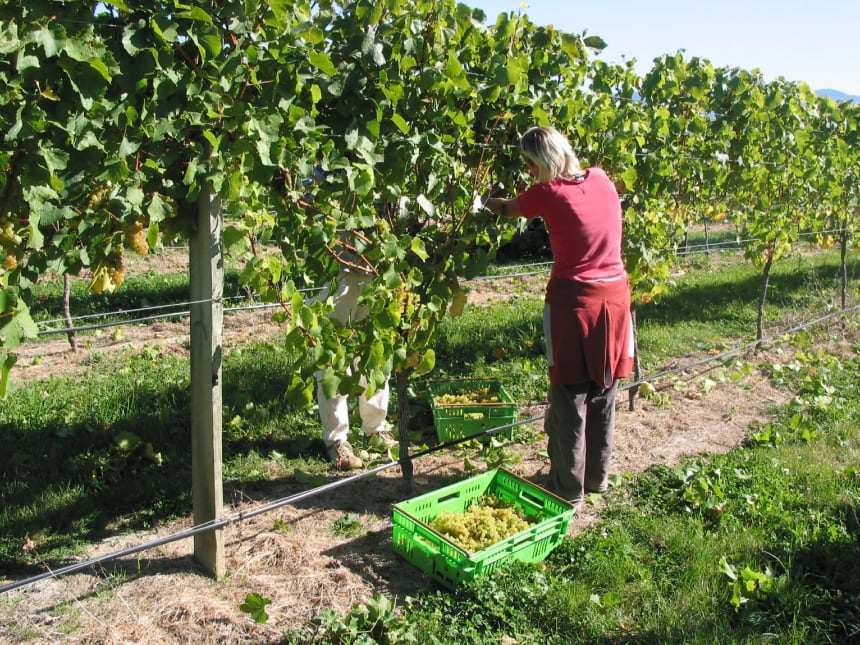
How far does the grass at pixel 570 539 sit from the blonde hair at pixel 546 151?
5.51ft

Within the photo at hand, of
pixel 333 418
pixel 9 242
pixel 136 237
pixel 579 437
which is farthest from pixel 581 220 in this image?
pixel 9 242

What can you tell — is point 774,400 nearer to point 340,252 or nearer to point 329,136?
point 340,252

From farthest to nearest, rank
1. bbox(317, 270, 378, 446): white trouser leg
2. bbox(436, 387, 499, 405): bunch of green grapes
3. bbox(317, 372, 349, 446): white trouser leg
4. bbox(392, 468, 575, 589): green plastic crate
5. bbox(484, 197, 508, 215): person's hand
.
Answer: bbox(436, 387, 499, 405): bunch of green grapes
bbox(317, 372, 349, 446): white trouser leg
bbox(317, 270, 378, 446): white trouser leg
bbox(484, 197, 508, 215): person's hand
bbox(392, 468, 575, 589): green plastic crate

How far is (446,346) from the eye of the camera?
19.7ft

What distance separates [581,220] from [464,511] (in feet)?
A: 4.89

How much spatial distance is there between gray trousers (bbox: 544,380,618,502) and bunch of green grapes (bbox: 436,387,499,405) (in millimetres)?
778

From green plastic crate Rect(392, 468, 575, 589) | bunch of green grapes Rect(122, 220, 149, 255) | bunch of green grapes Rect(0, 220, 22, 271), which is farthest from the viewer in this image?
green plastic crate Rect(392, 468, 575, 589)

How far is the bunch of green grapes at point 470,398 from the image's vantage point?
4.50 m

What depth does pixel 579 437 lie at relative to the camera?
3.59m

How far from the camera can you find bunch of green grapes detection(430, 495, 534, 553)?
313cm

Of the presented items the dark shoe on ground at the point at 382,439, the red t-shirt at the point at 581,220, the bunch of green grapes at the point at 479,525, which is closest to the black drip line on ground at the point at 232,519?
the dark shoe on ground at the point at 382,439

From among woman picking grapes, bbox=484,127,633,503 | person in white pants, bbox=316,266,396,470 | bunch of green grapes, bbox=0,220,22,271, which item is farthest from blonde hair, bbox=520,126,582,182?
bunch of green grapes, bbox=0,220,22,271

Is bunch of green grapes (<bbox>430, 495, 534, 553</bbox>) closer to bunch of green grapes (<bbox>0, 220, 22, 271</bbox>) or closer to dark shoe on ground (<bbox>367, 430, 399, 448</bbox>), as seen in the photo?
dark shoe on ground (<bbox>367, 430, 399, 448</bbox>)

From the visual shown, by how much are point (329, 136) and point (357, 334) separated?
827 millimetres
